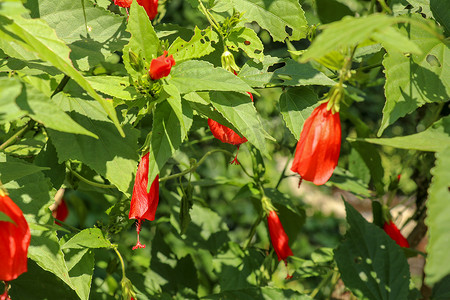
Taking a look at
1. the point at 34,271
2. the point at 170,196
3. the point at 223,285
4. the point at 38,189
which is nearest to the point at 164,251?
the point at 170,196

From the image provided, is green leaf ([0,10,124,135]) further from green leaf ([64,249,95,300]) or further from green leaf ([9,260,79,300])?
green leaf ([9,260,79,300])

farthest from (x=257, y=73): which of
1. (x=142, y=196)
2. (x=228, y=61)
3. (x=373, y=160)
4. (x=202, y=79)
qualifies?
(x=373, y=160)

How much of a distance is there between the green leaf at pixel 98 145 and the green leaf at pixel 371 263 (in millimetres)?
470

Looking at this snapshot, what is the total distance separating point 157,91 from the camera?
2.35ft

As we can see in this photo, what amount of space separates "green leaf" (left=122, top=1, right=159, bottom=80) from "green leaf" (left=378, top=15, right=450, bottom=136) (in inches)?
12.9

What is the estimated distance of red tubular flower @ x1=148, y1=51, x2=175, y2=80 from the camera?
26.2 inches

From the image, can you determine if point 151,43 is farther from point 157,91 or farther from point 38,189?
point 38,189

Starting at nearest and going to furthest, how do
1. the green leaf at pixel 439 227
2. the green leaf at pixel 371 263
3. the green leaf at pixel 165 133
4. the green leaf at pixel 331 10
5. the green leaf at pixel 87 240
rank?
the green leaf at pixel 439 227 < the green leaf at pixel 165 133 < the green leaf at pixel 87 240 < the green leaf at pixel 371 263 < the green leaf at pixel 331 10

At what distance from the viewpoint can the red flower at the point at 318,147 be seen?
2.31 feet

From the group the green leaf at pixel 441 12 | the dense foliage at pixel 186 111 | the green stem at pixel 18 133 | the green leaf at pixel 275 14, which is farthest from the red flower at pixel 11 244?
the green leaf at pixel 441 12

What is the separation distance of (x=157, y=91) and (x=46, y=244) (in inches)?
10.0

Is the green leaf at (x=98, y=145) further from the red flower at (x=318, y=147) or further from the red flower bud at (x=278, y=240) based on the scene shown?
the red flower bud at (x=278, y=240)

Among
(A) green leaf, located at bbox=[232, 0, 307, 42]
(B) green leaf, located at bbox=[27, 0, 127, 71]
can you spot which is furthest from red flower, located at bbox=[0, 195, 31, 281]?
(A) green leaf, located at bbox=[232, 0, 307, 42]

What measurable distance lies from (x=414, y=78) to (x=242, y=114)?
257 millimetres
